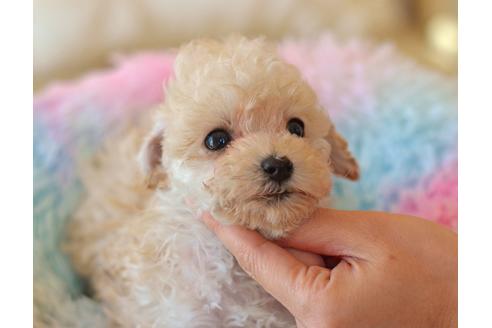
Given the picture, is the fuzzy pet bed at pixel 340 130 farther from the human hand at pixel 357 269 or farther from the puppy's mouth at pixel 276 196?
the puppy's mouth at pixel 276 196

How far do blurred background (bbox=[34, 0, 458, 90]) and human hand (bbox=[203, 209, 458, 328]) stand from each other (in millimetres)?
1034

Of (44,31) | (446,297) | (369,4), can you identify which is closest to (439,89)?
(369,4)

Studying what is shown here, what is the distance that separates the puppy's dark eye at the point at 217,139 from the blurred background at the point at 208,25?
3.36 ft

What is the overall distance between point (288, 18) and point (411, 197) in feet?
3.97

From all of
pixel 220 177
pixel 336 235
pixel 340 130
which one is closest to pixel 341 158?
pixel 336 235

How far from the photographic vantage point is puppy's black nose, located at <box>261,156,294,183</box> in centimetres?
107

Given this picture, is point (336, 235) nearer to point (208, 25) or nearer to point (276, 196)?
point (276, 196)

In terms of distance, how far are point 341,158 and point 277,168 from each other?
1.39 feet

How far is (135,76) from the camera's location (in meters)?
2.22

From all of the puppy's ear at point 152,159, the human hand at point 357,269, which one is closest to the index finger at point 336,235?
the human hand at point 357,269

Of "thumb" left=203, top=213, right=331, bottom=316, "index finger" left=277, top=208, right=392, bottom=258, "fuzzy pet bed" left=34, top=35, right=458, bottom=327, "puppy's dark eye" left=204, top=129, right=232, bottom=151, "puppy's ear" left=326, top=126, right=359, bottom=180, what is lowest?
"thumb" left=203, top=213, right=331, bottom=316

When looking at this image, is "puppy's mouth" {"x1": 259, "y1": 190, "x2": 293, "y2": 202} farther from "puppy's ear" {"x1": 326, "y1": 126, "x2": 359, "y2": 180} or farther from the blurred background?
the blurred background

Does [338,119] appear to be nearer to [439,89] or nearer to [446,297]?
[439,89]

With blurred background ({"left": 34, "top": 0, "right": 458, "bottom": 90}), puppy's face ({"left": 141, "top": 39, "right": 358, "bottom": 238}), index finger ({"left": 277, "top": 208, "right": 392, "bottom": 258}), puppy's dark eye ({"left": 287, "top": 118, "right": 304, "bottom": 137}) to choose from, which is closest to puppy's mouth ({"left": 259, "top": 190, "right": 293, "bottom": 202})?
puppy's face ({"left": 141, "top": 39, "right": 358, "bottom": 238})
